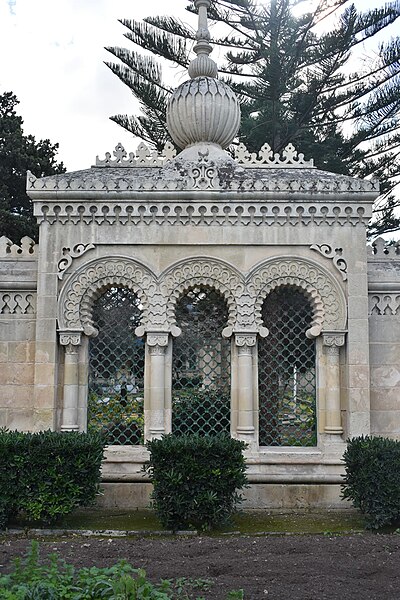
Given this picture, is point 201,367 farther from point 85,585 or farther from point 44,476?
point 85,585

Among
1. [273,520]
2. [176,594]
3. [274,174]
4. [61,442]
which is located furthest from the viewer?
[274,174]

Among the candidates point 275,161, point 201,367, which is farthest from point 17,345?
point 275,161

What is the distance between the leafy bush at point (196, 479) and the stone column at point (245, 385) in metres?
1.09

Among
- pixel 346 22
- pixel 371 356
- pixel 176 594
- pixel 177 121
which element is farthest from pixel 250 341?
pixel 346 22

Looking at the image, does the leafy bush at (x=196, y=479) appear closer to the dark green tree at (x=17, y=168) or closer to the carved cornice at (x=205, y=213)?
the carved cornice at (x=205, y=213)

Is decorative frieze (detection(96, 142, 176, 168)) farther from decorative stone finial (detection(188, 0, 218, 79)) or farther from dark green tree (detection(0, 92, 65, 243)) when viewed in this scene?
dark green tree (detection(0, 92, 65, 243))

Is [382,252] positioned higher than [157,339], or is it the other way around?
[382,252]

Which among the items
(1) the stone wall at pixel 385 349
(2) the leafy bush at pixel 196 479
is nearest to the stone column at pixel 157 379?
(2) the leafy bush at pixel 196 479

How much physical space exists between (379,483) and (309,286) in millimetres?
2504

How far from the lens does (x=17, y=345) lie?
8.36 m

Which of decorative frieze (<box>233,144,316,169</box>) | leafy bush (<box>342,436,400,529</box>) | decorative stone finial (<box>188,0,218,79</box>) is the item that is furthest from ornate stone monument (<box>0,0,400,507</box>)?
decorative stone finial (<box>188,0,218,79</box>)

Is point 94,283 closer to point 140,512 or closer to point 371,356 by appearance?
point 140,512

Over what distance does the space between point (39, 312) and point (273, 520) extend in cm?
362

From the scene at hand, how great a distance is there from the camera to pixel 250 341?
26.4ft
